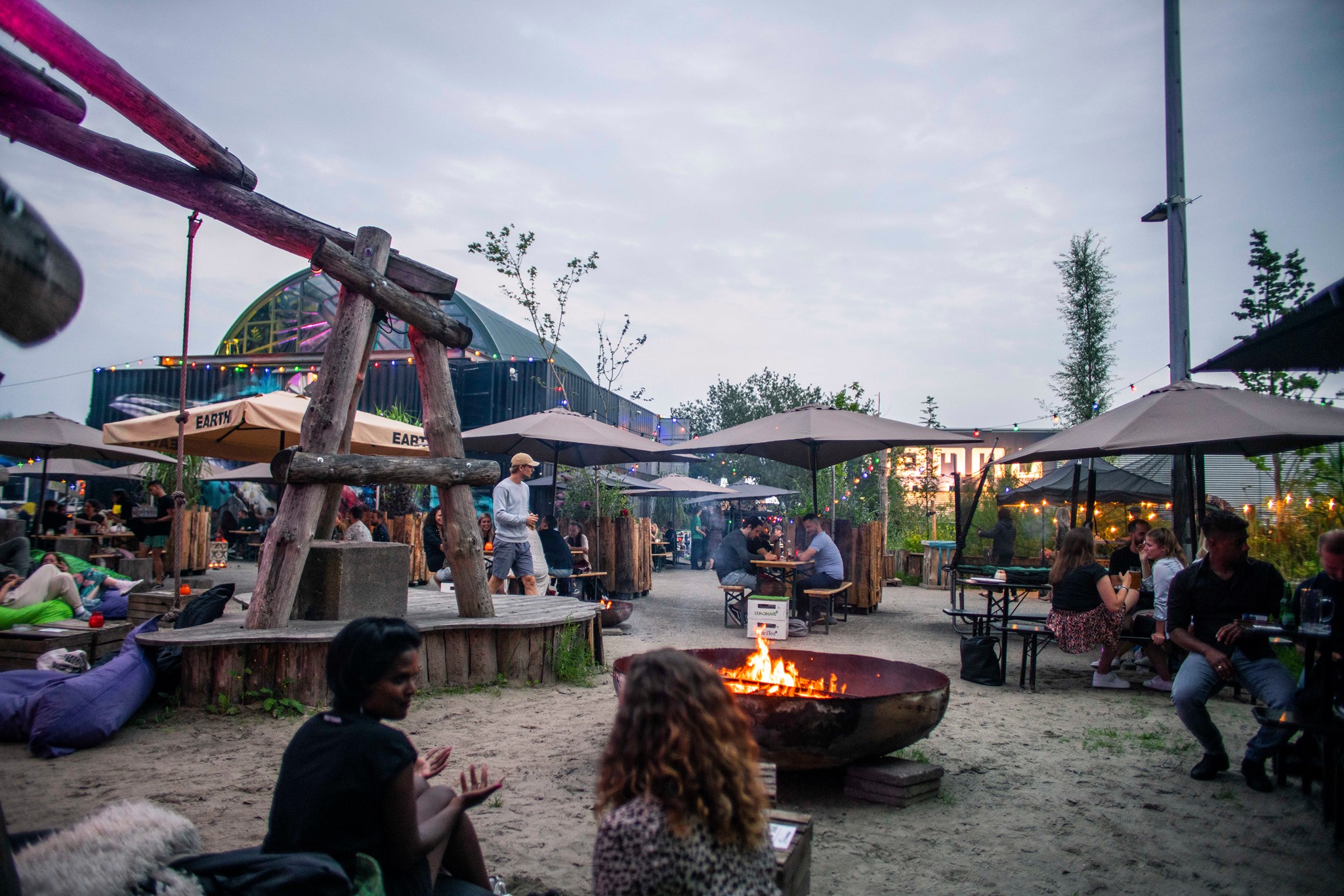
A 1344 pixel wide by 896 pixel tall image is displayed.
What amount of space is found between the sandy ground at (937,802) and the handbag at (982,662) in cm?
66

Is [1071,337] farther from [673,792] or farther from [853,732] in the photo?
[673,792]

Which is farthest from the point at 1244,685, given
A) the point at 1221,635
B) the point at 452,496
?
the point at 452,496

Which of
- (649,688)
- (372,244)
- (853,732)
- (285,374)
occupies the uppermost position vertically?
(285,374)

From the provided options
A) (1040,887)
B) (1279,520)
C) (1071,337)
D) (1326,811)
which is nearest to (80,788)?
(1040,887)

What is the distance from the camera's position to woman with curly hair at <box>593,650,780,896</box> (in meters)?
A: 1.60

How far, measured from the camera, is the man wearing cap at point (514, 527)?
7.97 m

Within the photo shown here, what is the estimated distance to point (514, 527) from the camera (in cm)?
824

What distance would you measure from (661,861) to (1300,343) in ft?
17.6

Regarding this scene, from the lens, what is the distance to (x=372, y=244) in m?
5.88

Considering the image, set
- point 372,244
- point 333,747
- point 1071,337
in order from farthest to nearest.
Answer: point 1071,337, point 372,244, point 333,747

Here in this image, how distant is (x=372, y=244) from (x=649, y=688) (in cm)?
518

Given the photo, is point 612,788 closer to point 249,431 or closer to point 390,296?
point 390,296

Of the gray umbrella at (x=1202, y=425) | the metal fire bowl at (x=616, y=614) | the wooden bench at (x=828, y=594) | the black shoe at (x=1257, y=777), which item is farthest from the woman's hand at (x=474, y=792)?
the wooden bench at (x=828, y=594)

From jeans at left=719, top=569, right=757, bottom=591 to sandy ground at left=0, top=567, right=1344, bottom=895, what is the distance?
4236 mm
